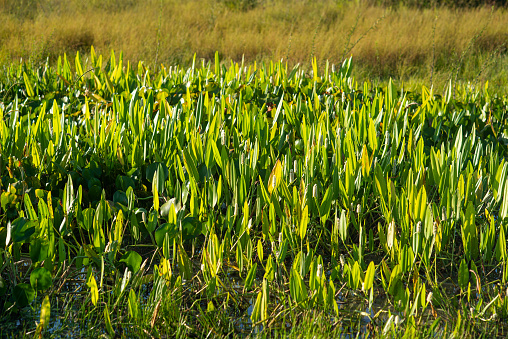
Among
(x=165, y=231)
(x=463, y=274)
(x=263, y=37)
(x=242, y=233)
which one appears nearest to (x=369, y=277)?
(x=463, y=274)

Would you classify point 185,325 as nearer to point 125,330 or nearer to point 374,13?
point 125,330

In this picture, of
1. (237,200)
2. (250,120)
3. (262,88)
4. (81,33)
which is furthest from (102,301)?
(81,33)

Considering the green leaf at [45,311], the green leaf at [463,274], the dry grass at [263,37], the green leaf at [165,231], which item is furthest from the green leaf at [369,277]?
the dry grass at [263,37]

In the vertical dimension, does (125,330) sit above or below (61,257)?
below

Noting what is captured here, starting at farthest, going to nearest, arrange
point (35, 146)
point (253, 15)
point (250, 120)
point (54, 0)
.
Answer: point (54, 0) → point (253, 15) → point (250, 120) → point (35, 146)

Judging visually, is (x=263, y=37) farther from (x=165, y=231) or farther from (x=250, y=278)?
(x=250, y=278)

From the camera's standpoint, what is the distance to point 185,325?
133cm

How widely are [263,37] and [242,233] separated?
684 centimetres

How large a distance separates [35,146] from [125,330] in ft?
3.34

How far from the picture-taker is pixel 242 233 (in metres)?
1.61

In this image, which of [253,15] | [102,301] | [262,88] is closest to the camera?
[102,301]

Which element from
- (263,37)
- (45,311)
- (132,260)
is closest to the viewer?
(45,311)

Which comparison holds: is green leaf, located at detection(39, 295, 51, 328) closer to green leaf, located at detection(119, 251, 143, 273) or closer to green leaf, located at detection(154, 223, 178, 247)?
green leaf, located at detection(119, 251, 143, 273)

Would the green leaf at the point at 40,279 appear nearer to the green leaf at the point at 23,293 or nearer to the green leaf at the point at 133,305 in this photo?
the green leaf at the point at 23,293
